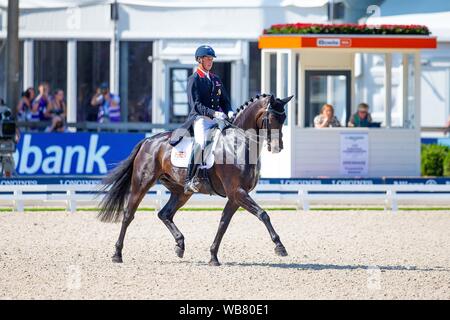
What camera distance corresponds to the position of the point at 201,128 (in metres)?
13.4

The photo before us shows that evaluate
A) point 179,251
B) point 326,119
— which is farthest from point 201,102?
point 326,119

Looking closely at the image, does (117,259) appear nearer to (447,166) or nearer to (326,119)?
(326,119)

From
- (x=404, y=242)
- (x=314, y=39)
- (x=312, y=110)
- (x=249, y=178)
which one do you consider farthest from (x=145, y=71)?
(x=249, y=178)

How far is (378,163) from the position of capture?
2255cm

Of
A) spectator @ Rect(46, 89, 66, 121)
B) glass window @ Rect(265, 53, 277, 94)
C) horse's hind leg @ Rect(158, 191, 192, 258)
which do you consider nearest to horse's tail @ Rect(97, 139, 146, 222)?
horse's hind leg @ Rect(158, 191, 192, 258)

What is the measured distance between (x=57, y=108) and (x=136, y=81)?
3.58m

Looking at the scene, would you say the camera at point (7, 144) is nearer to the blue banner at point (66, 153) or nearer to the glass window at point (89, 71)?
the blue banner at point (66, 153)

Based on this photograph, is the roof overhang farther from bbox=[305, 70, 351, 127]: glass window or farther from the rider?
the rider

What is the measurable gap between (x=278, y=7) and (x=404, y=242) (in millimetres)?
14079

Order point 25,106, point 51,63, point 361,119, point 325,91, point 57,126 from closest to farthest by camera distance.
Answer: point 361,119 < point 325,91 < point 57,126 < point 25,106 < point 51,63

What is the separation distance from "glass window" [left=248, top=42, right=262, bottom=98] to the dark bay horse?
47.6 feet
